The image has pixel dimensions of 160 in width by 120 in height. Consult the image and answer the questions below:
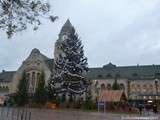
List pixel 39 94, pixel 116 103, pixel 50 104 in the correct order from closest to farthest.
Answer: pixel 116 103 < pixel 50 104 < pixel 39 94

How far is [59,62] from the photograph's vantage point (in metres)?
65.9

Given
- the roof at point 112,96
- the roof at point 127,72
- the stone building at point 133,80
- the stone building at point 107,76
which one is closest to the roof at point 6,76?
the stone building at point 107,76

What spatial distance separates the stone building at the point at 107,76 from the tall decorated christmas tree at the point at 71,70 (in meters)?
20.1

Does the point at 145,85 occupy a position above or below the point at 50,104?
above

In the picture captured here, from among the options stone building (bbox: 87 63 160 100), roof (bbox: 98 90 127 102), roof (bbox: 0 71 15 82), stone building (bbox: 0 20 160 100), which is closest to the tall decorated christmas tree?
roof (bbox: 98 90 127 102)

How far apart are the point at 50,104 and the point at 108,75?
47.9 meters

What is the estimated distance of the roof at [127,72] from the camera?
105 m

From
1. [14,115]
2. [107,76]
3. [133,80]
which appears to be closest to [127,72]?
[133,80]

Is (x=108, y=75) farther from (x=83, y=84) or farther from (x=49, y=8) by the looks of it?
(x=49, y=8)

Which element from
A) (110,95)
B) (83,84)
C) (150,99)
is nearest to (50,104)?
(83,84)

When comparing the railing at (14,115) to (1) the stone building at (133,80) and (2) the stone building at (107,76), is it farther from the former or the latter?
(1) the stone building at (133,80)

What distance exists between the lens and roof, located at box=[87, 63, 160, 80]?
343ft

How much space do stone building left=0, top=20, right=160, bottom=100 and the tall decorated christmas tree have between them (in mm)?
20100

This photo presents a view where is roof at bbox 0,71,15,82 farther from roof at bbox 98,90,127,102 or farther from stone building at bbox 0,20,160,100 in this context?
roof at bbox 98,90,127,102
